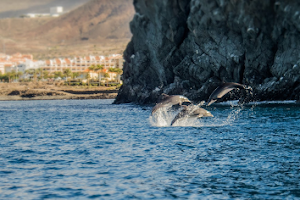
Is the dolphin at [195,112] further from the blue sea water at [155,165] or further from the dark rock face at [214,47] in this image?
the dark rock face at [214,47]

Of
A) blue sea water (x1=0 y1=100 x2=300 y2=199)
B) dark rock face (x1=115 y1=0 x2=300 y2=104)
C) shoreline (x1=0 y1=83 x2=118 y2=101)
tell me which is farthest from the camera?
shoreline (x1=0 y1=83 x2=118 y2=101)

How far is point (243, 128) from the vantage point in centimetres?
3478

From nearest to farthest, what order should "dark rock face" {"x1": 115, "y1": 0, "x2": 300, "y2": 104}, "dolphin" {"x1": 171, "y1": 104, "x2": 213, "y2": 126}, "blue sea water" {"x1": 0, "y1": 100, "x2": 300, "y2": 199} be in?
"blue sea water" {"x1": 0, "y1": 100, "x2": 300, "y2": 199} < "dolphin" {"x1": 171, "y1": 104, "x2": 213, "y2": 126} < "dark rock face" {"x1": 115, "y1": 0, "x2": 300, "y2": 104}

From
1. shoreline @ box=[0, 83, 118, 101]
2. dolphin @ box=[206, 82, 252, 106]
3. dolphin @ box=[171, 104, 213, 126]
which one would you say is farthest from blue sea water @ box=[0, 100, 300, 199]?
shoreline @ box=[0, 83, 118, 101]

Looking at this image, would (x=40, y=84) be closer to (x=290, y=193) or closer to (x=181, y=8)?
(x=181, y=8)

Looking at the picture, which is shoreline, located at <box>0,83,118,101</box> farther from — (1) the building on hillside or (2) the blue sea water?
(2) the blue sea water

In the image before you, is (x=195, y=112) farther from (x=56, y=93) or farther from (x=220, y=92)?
(x=56, y=93)

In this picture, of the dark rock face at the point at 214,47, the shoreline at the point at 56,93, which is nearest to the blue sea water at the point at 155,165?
the dark rock face at the point at 214,47

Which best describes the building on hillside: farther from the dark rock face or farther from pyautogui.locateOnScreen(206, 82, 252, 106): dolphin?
pyautogui.locateOnScreen(206, 82, 252, 106): dolphin

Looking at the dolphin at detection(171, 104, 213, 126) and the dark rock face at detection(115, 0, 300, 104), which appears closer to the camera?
the dolphin at detection(171, 104, 213, 126)

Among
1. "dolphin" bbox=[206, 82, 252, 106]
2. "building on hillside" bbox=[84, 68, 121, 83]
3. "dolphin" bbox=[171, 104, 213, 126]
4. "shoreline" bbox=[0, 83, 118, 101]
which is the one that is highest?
"building on hillside" bbox=[84, 68, 121, 83]

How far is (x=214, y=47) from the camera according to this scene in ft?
228

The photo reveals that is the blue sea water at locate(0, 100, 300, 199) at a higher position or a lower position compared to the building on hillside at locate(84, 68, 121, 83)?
lower

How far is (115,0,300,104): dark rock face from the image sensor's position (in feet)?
200
